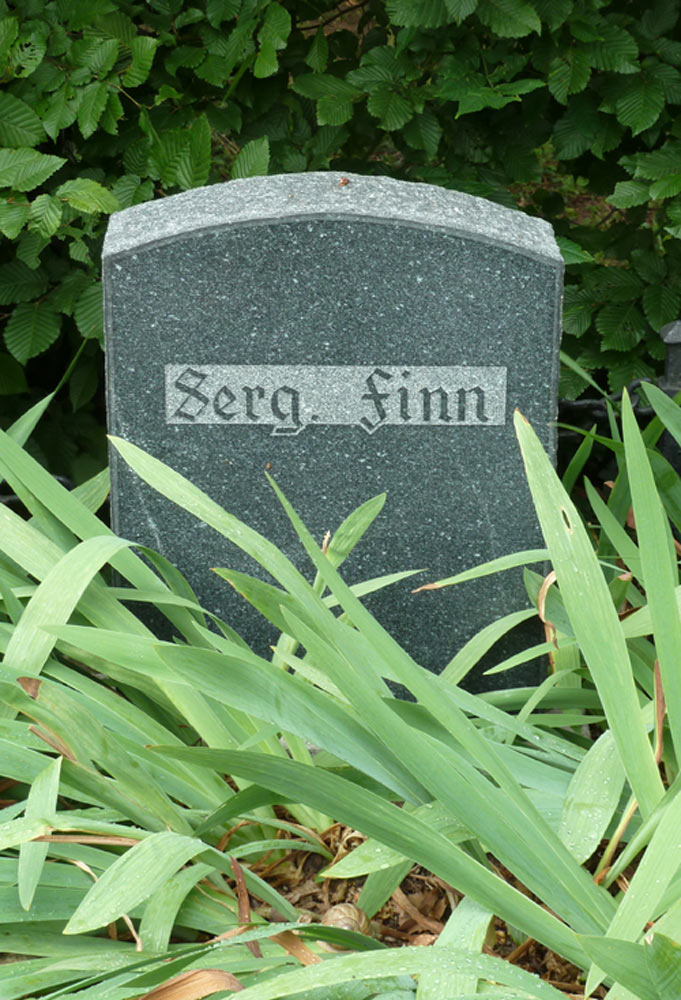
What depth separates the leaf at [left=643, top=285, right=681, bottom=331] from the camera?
2.45 metres

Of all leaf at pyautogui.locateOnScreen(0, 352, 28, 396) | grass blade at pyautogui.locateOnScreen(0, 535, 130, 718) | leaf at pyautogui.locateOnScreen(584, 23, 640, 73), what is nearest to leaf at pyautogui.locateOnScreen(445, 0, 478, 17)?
leaf at pyautogui.locateOnScreen(584, 23, 640, 73)

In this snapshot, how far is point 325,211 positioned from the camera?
1526mm

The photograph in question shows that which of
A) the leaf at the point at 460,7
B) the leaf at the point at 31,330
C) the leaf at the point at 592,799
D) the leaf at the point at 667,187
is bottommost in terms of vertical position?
the leaf at the point at 31,330

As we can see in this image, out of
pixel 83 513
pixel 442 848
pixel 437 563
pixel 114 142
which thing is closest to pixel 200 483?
pixel 83 513

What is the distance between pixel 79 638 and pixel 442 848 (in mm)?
401

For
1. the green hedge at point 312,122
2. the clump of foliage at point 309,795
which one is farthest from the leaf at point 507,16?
the clump of foliage at point 309,795

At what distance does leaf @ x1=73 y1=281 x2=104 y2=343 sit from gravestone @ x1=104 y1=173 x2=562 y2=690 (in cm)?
64

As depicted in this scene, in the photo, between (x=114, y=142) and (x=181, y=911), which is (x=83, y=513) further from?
(x=114, y=142)

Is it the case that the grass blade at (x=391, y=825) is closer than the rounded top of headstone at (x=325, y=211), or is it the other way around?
the grass blade at (x=391, y=825)

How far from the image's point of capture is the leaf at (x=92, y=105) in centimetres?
208

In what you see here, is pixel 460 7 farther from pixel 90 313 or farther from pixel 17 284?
pixel 17 284

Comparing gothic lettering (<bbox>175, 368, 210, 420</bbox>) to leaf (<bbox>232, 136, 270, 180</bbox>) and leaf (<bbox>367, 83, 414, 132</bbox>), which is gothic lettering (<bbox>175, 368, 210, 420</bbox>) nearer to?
A: leaf (<bbox>232, 136, 270, 180</bbox>)

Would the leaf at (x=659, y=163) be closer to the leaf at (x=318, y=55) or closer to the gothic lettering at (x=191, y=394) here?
the leaf at (x=318, y=55)

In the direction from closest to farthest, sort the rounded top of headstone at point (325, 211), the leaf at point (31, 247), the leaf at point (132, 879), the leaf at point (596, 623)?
the leaf at point (132, 879)
the leaf at point (596, 623)
the rounded top of headstone at point (325, 211)
the leaf at point (31, 247)
